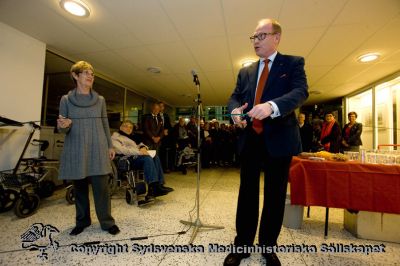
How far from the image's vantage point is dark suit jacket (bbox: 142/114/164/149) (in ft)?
13.5

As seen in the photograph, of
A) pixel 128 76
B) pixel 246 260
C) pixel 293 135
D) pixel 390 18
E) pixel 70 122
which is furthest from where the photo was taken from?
pixel 128 76

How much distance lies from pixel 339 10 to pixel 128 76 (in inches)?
168

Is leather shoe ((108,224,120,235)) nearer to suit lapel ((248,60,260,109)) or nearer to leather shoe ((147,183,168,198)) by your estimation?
leather shoe ((147,183,168,198))

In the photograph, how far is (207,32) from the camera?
111 inches

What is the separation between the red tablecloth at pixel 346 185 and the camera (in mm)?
1579

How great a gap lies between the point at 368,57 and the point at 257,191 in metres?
3.88

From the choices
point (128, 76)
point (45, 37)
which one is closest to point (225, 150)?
point (128, 76)

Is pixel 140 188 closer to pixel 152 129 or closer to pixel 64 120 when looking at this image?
pixel 64 120

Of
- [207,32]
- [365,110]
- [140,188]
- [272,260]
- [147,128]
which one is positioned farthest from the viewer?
[365,110]

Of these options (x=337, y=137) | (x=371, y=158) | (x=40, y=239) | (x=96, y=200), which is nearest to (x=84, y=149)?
(x=96, y=200)

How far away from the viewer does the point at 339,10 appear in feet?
7.52

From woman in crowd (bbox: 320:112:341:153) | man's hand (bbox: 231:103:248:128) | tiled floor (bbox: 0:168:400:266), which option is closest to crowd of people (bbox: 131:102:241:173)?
tiled floor (bbox: 0:168:400:266)

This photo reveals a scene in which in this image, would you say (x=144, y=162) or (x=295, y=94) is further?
(x=144, y=162)

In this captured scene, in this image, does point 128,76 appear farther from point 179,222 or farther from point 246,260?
point 246,260
